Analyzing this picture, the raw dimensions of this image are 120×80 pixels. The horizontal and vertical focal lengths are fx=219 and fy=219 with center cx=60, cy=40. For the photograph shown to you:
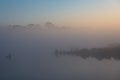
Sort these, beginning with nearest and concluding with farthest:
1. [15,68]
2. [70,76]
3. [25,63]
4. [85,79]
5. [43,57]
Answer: [85,79], [70,76], [15,68], [25,63], [43,57]

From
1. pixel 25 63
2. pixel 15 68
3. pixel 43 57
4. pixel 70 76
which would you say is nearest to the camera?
pixel 70 76

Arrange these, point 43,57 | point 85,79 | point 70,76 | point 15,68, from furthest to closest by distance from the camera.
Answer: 1. point 43,57
2. point 15,68
3. point 70,76
4. point 85,79

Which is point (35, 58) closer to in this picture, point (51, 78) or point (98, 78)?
point (51, 78)

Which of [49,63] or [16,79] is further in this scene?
[49,63]

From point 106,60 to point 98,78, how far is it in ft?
9.91

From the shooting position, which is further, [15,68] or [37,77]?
[15,68]

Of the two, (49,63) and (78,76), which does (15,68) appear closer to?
(49,63)

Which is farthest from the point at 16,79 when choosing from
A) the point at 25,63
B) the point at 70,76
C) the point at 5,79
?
the point at 25,63

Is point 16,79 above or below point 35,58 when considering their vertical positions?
below

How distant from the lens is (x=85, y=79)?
234 inches

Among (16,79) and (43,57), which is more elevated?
(43,57)

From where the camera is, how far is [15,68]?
8031 mm

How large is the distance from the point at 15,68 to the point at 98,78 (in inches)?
131

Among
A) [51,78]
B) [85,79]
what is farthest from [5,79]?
[85,79]
